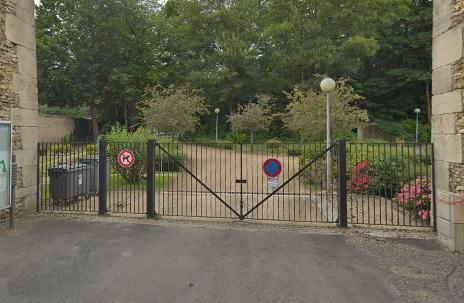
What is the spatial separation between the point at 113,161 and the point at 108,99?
2336cm

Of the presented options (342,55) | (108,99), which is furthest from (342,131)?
(108,99)

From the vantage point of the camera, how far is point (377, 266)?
4.84 meters

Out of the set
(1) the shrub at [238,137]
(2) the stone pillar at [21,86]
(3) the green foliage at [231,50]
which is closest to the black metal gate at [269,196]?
(2) the stone pillar at [21,86]

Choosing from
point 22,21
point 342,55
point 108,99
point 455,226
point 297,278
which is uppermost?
point 342,55

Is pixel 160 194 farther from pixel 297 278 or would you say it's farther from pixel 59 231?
pixel 297 278

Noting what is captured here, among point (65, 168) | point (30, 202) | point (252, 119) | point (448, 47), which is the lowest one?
point (30, 202)

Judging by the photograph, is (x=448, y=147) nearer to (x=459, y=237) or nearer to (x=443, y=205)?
(x=443, y=205)

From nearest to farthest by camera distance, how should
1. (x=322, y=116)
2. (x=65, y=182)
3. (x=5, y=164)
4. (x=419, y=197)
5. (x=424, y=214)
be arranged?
(x=5, y=164), (x=424, y=214), (x=419, y=197), (x=65, y=182), (x=322, y=116)

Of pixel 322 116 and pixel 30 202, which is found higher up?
pixel 322 116

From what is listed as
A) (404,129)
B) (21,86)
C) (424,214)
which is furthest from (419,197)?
(404,129)

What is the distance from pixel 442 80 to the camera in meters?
5.81

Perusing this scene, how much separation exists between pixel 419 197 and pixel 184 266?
5.56m

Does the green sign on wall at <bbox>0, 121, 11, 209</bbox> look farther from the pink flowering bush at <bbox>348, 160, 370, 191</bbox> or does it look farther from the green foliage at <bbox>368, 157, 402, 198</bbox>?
the green foliage at <bbox>368, 157, 402, 198</bbox>

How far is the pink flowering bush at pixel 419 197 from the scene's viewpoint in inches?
276
